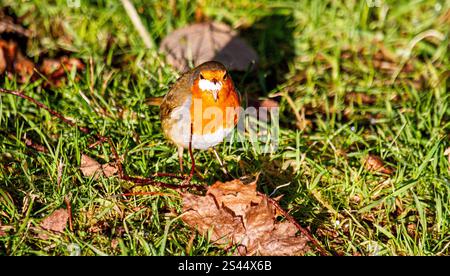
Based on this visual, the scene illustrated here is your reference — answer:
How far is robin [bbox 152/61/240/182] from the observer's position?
3.42m

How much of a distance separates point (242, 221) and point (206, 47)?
6.17 ft

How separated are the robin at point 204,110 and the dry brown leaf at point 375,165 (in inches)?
35.4

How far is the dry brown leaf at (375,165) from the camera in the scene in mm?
3619

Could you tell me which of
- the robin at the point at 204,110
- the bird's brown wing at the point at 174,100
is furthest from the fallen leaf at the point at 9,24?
the robin at the point at 204,110

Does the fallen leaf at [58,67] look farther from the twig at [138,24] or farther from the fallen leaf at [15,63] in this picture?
the twig at [138,24]

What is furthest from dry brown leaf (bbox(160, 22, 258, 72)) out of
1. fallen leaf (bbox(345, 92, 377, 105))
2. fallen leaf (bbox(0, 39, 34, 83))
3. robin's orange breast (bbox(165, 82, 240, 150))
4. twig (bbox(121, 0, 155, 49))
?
fallen leaf (bbox(0, 39, 34, 83))

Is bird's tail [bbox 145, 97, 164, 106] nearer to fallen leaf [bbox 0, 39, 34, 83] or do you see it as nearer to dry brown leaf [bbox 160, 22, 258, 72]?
dry brown leaf [bbox 160, 22, 258, 72]

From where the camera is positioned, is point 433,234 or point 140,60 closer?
point 433,234

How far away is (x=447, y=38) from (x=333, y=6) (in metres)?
0.98

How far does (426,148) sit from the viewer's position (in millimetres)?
3705

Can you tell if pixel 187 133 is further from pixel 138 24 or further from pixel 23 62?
pixel 23 62

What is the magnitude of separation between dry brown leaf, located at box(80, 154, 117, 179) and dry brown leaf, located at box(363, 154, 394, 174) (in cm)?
160
